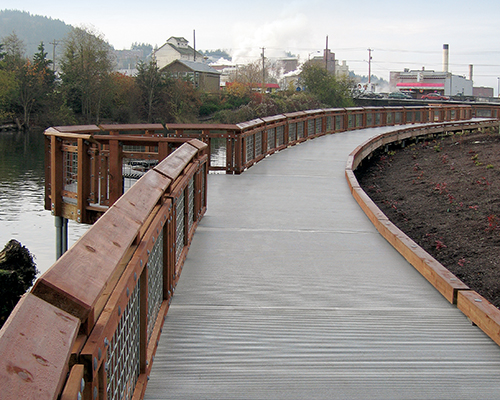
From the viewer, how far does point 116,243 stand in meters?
2.03

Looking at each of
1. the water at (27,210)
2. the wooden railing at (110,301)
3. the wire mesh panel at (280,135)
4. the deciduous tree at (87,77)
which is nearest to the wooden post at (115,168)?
the wooden railing at (110,301)

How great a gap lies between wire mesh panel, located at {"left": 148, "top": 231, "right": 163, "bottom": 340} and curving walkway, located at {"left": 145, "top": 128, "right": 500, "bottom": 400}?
190 millimetres

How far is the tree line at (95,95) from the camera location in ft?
194

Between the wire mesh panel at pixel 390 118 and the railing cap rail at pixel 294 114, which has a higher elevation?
the wire mesh panel at pixel 390 118

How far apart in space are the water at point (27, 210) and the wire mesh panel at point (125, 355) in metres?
15.6

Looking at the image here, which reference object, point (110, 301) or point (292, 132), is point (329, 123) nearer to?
point (292, 132)

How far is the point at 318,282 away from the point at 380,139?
1652 cm

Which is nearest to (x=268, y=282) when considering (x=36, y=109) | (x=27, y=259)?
(x=27, y=259)

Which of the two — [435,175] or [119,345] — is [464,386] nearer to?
[119,345]

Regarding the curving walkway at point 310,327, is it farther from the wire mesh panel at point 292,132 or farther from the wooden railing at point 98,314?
the wire mesh panel at point 292,132

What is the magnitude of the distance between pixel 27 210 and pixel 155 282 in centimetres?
2268

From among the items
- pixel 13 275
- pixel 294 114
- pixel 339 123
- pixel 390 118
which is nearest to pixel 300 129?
pixel 294 114

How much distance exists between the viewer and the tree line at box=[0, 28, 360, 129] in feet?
194

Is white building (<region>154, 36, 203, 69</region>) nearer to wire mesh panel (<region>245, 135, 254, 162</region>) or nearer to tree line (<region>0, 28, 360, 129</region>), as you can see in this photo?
tree line (<region>0, 28, 360, 129</region>)
